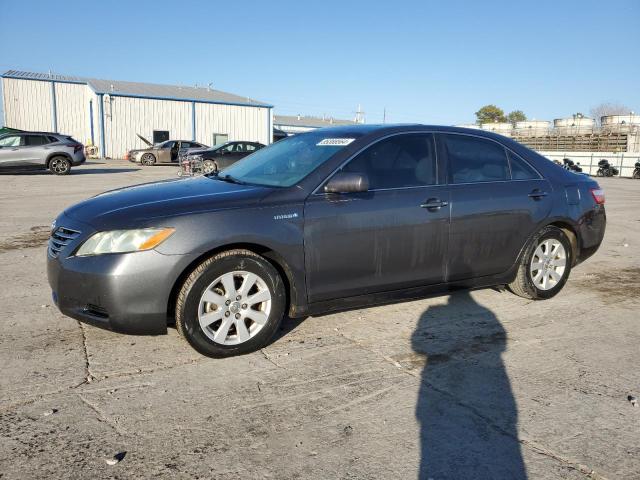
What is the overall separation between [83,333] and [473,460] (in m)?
2.99

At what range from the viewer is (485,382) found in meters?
3.31

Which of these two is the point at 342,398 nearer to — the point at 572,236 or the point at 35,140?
the point at 572,236

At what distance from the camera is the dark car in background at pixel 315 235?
3344 mm

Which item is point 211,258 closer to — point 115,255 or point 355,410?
point 115,255

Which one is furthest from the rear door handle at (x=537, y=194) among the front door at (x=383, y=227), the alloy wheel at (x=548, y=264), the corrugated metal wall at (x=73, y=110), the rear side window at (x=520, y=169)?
the corrugated metal wall at (x=73, y=110)

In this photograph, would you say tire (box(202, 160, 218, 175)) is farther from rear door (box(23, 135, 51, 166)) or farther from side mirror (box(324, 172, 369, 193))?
side mirror (box(324, 172, 369, 193))

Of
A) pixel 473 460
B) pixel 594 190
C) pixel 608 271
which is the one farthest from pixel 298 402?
pixel 608 271

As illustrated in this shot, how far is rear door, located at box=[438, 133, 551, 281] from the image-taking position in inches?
172

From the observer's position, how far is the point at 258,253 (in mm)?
3678

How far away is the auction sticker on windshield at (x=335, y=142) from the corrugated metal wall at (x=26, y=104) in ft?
129

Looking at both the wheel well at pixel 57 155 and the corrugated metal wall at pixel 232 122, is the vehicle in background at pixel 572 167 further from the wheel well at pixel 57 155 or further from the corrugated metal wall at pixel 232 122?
the corrugated metal wall at pixel 232 122

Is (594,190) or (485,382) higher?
(594,190)

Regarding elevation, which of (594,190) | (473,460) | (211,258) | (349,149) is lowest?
(473,460)

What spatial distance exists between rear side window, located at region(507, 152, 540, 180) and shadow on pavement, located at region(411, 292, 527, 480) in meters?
1.35
